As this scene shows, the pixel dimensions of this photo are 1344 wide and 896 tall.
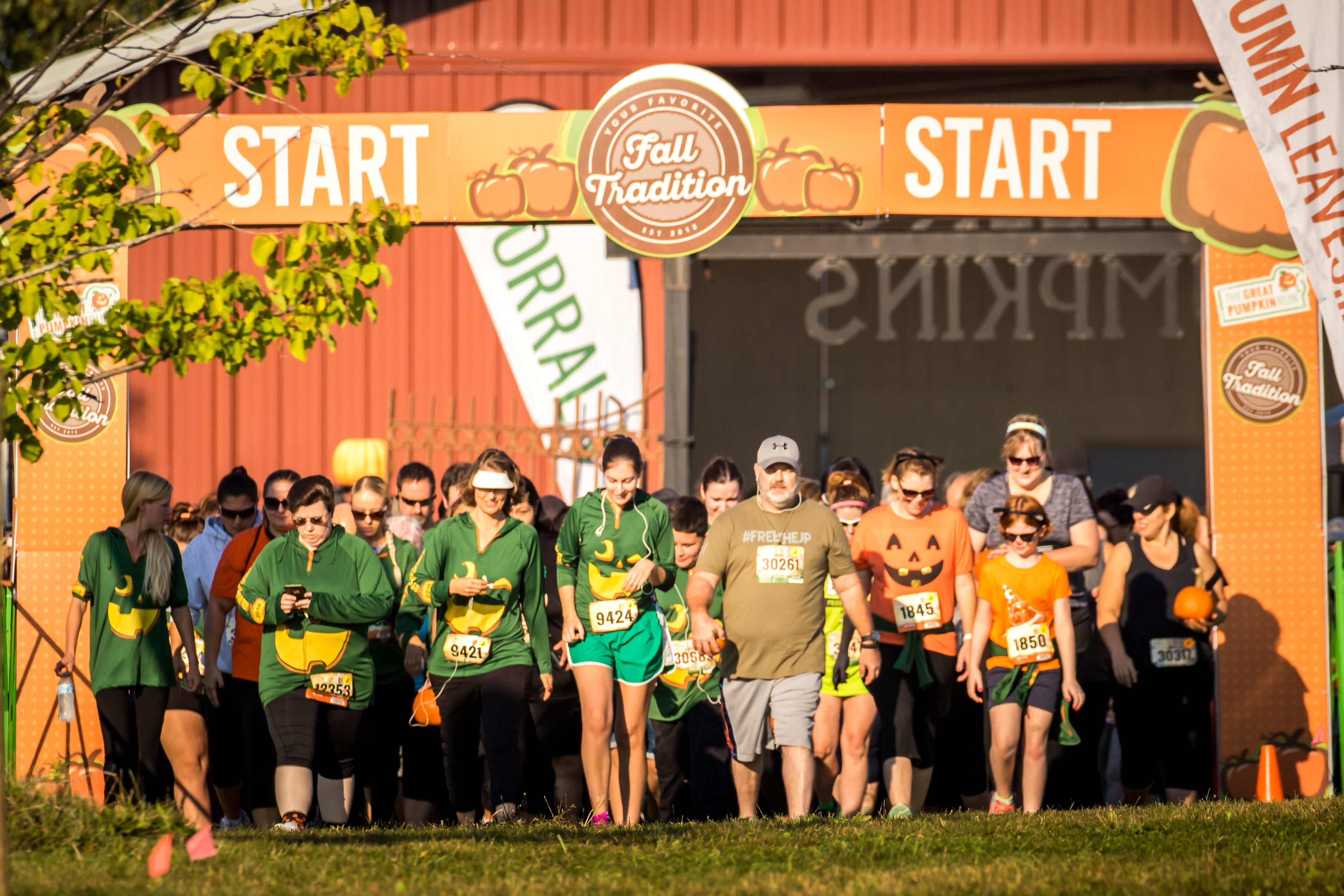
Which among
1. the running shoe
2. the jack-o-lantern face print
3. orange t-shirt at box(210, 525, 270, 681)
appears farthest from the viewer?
the running shoe

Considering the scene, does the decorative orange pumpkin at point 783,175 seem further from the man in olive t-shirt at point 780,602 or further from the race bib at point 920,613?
the race bib at point 920,613

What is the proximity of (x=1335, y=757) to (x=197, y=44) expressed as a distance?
920 cm

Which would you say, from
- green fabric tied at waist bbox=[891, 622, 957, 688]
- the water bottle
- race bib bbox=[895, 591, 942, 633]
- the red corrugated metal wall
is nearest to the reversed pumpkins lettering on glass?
the red corrugated metal wall

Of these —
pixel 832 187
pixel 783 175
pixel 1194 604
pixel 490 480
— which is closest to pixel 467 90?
pixel 783 175

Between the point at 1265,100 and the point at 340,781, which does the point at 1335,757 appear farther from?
the point at 340,781

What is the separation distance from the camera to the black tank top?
8.24 m

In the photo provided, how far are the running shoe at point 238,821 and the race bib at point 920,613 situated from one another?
358 cm

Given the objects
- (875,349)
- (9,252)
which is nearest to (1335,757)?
(9,252)

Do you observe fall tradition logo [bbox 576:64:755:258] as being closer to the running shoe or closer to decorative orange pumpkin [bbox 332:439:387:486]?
decorative orange pumpkin [bbox 332:439:387:486]

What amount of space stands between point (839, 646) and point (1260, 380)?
3856mm

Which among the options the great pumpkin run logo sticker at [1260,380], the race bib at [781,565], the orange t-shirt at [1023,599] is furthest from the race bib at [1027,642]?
the great pumpkin run logo sticker at [1260,380]

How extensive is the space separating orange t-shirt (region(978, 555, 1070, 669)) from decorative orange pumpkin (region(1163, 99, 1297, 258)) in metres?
3.04

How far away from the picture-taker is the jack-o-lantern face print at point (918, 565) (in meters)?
7.58

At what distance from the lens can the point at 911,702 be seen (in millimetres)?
7586
